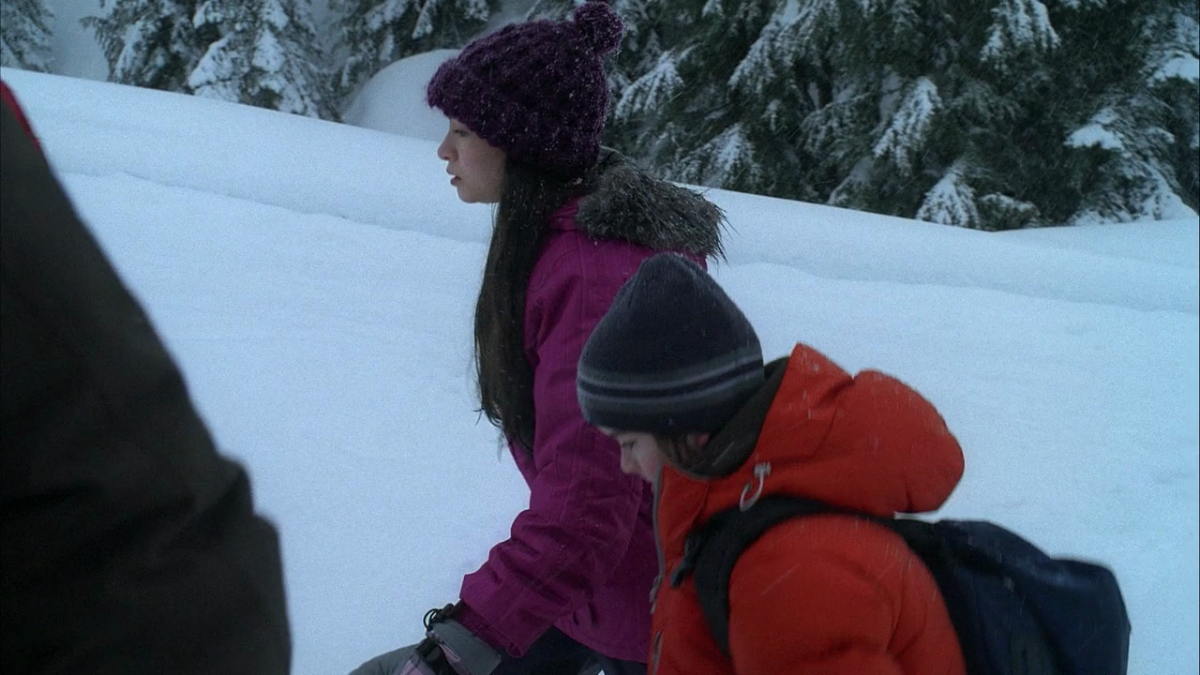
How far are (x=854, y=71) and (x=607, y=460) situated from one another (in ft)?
37.0

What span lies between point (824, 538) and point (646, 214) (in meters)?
0.68

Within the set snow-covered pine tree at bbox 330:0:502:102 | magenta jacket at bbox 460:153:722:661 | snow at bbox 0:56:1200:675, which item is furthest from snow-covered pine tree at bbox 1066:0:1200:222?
magenta jacket at bbox 460:153:722:661

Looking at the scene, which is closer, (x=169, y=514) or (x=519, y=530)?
(x=169, y=514)

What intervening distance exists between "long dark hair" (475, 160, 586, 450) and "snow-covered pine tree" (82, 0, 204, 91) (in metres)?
15.1

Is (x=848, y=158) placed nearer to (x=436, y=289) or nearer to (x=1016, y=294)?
(x=1016, y=294)

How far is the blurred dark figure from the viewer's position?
0.65m

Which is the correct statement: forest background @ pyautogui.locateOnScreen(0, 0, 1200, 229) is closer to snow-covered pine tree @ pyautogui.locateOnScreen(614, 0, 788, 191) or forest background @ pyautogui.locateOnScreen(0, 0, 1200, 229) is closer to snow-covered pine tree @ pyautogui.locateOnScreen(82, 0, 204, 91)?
snow-covered pine tree @ pyautogui.locateOnScreen(614, 0, 788, 191)

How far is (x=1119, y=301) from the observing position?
20.8ft

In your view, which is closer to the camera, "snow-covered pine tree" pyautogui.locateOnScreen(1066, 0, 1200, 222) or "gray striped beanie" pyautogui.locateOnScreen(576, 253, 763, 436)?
"gray striped beanie" pyautogui.locateOnScreen(576, 253, 763, 436)

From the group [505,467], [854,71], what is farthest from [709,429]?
[854,71]

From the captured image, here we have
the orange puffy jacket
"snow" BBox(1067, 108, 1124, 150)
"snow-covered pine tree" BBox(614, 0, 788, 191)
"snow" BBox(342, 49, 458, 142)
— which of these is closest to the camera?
the orange puffy jacket

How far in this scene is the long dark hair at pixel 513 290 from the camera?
1.57m

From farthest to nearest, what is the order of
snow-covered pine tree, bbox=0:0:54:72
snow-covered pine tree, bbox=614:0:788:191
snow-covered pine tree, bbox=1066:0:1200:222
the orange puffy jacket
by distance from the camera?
snow-covered pine tree, bbox=0:0:54:72 → snow-covered pine tree, bbox=614:0:788:191 → snow-covered pine tree, bbox=1066:0:1200:222 → the orange puffy jacket

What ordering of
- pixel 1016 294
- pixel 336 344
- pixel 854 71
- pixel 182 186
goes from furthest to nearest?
pixel 854 71 → pixel 1016 294 → pixel 182 186 → pixel 336 344
